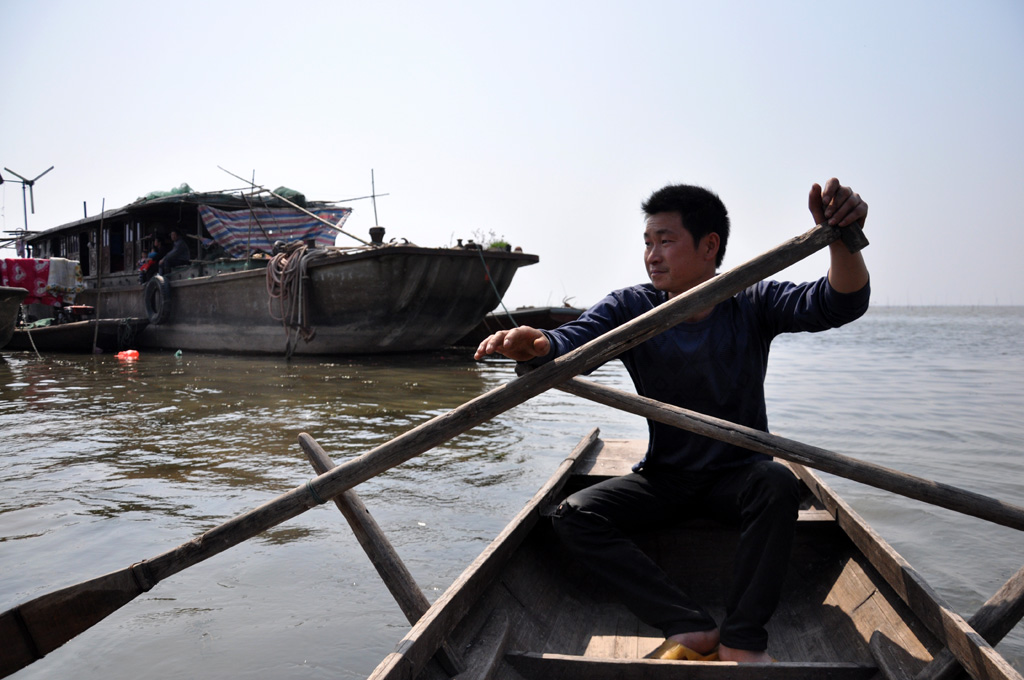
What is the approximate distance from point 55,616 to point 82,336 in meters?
13.0

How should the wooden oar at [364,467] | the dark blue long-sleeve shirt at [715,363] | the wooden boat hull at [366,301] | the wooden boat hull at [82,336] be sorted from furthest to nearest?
the wooden boat hull at [82,336] < the wooden boat hull at [366,301] < the dark blue long-sleeve shirt at [715,363] < the wooden oar at [364,467]

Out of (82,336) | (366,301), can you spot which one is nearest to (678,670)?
A: (366,301)

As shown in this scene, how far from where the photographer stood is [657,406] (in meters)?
1.84

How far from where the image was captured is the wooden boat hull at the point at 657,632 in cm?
161

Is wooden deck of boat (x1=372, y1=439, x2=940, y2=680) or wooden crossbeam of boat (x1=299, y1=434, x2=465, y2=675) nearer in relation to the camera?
wooden deck of boat (x1=372, y1=439, x2=940, y2=680)

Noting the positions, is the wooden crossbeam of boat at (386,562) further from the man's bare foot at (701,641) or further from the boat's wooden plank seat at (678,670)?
the man's bare foot at (701,641)

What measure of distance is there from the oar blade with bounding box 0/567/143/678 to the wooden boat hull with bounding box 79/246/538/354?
808cm

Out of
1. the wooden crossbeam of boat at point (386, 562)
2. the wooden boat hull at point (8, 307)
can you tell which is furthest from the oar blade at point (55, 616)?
the wooden boat hull at point (8, 307)

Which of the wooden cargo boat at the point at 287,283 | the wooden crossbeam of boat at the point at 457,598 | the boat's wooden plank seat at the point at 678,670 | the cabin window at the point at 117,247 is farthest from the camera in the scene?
the cabin window at the point at 117,247

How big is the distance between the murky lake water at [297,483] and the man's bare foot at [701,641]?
0.93 metres

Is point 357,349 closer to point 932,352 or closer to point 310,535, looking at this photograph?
point 310,535

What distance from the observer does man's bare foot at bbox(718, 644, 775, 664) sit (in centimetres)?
170

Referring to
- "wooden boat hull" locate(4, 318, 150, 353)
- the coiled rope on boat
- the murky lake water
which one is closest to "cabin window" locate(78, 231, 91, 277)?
"wooden boat hull" locate(4, 318, 150, 353)

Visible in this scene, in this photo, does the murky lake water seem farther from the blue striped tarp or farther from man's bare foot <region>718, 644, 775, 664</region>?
the blue striped tarp
